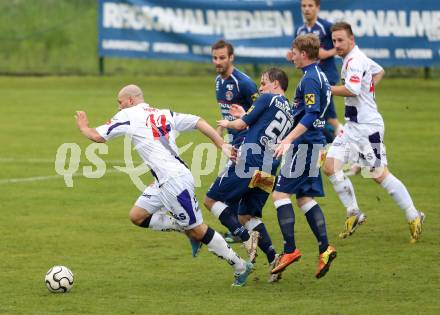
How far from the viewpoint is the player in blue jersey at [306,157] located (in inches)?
405

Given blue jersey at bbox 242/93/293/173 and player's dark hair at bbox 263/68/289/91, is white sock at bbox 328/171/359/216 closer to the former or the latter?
blue jersey at bbox 242/93/293/173

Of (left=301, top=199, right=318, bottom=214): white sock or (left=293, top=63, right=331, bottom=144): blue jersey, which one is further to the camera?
(left=301, top=199, right=318, bottom=214): white sock

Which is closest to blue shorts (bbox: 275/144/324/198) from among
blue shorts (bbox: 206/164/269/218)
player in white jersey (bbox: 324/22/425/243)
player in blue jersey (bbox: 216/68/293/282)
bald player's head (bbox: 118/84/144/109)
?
player in blue jersey (bbox: 216/68/293/282)

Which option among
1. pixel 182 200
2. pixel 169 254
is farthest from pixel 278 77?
pixel 169 254

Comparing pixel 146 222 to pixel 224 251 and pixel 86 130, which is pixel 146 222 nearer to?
pixel 224 251

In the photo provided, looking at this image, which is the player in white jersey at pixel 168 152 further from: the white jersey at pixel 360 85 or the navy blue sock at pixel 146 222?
the white jersey at pixel 360 85

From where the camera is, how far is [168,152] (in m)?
10.2

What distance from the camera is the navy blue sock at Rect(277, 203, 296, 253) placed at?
10367 millimetres

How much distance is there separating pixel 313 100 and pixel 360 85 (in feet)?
7.56

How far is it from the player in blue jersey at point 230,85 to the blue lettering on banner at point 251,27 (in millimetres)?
14879

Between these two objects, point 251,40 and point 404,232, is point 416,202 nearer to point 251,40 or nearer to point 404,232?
point 404,232

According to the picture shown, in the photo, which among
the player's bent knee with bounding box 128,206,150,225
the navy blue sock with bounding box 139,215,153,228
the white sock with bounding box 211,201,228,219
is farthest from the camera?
the white sock with bounding box 211,201,228,219

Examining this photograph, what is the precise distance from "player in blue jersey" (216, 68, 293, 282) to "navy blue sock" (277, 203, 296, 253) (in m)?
0.22

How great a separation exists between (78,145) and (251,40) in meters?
9.39
